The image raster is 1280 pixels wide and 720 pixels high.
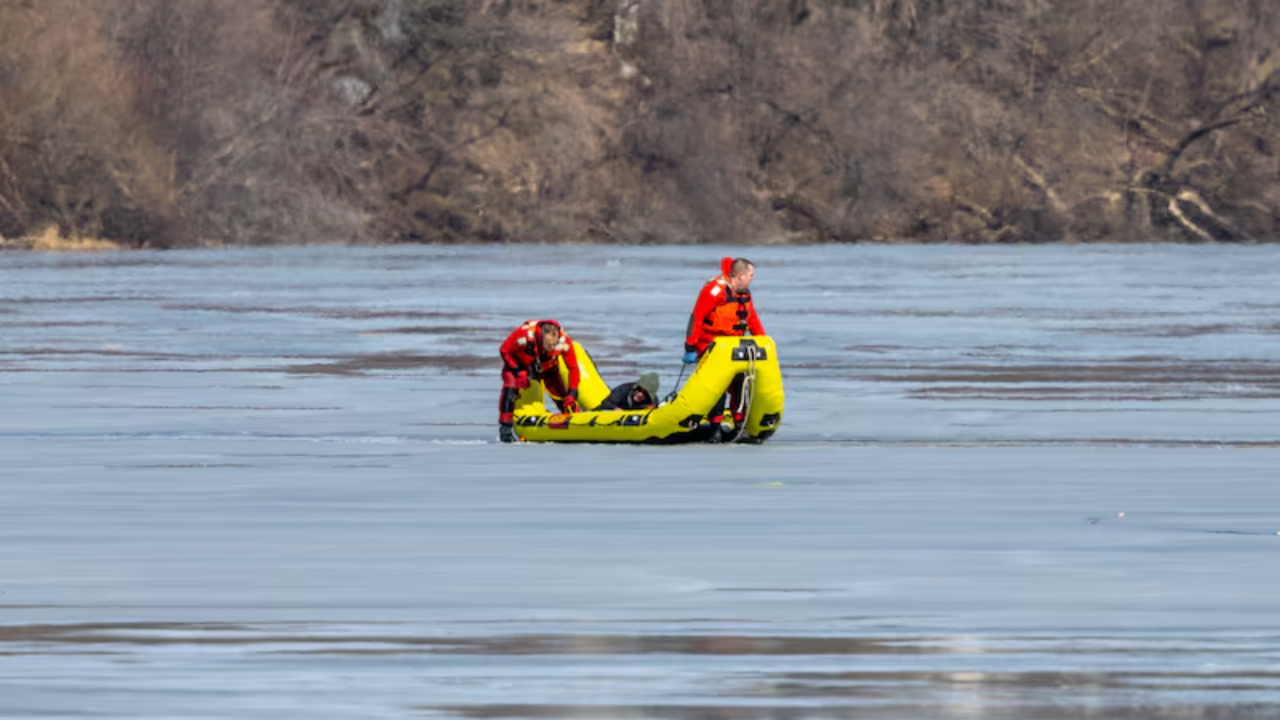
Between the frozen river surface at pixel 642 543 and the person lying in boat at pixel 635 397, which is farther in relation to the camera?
the person lying in boat at pixel 635 397

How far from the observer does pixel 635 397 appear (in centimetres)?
1972

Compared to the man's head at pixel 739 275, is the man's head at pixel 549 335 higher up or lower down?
lower down

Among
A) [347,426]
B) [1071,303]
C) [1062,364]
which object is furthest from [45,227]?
[347,426]

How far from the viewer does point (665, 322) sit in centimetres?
3959

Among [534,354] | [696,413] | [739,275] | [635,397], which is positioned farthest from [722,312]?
[534,354]

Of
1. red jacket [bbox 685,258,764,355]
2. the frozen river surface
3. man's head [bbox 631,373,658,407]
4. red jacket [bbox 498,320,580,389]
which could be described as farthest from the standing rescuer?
red jacket [bbox 498,320,580,389]

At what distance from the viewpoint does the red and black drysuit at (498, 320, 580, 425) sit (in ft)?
64.4

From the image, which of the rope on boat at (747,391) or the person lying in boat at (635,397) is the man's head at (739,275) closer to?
the rope on boat at (747,391)

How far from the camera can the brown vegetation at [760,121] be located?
97.9 m

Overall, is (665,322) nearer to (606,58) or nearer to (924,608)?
(924,608)

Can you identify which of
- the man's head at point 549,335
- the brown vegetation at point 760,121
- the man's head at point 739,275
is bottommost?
the brown vegetation at point 760,121

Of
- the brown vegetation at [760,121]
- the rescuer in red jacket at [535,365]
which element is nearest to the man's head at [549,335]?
the rescuer in red jacket at [535,365]

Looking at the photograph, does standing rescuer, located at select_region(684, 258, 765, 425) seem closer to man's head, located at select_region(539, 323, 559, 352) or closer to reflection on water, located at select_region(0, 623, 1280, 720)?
man's head, located at select_region(539, 323, 559, 352)

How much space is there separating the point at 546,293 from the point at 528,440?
31581 millimetres
